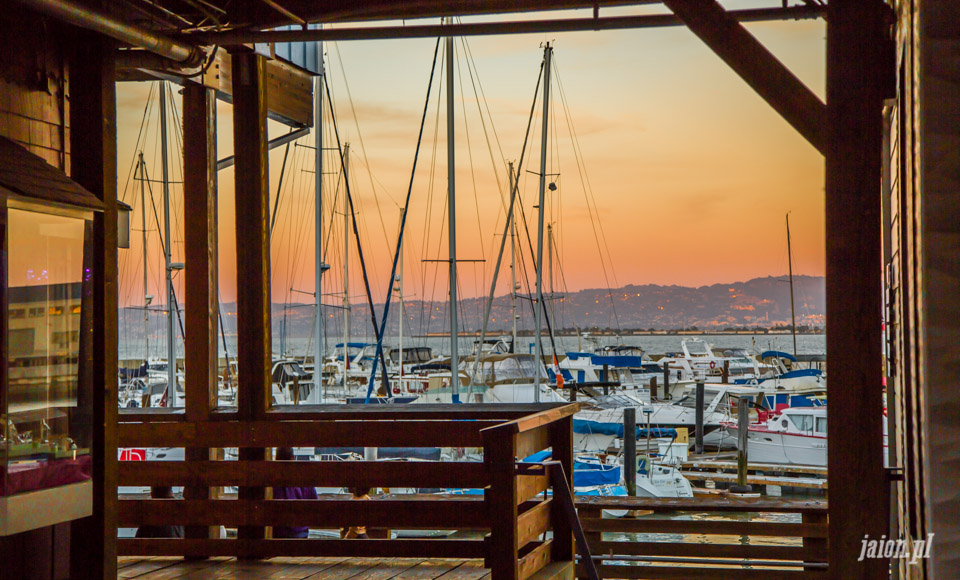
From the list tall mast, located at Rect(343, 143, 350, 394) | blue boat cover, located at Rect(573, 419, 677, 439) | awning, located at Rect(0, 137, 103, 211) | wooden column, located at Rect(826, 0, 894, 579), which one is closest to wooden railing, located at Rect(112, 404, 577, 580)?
wooden column, located at Rect(826, 0, 894, 579)

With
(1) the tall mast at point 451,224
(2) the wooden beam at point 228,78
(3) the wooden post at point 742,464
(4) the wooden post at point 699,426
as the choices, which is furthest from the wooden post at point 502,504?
(4) the wooden post at point 699,426

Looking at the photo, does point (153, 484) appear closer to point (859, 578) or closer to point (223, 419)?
point (223, 419)

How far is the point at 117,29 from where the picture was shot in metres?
3.88

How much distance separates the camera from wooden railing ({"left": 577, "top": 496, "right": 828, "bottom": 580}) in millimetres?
5375

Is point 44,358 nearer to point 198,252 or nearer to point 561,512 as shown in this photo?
point 198,252

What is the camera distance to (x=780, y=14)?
424cm

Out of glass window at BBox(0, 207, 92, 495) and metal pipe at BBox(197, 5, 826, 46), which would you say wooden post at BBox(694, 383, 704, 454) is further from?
glass window at BBox(0, 207, 92, 495)

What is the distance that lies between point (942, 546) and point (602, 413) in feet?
56.9

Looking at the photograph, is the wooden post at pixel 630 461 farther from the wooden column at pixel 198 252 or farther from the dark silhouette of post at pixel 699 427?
the wooden column at pixel 198 252

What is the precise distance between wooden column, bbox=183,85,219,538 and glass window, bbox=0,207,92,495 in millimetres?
1165

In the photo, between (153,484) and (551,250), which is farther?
(551,250)

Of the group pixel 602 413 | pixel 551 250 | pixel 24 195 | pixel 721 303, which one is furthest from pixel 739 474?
pixel 721 303

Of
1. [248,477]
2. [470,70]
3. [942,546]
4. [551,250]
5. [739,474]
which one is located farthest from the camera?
[551,250]

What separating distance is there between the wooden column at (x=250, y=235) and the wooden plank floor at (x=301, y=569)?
922 millimetres
